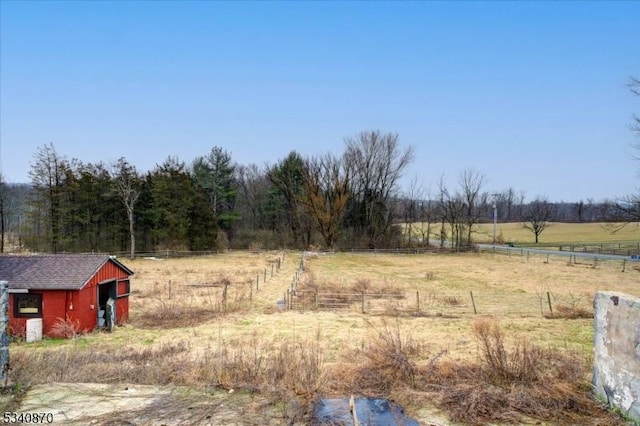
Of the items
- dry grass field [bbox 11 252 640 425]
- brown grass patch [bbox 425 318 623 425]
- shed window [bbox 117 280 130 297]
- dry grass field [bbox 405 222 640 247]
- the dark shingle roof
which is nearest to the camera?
brown grass patch [bbox 425 318 623 425]

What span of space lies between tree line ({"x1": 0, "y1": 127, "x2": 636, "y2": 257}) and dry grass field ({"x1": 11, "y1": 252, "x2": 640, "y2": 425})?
1326 cm

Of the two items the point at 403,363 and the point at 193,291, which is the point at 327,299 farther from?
the point at 403,363

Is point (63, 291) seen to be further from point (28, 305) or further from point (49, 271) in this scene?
point (49, 271)

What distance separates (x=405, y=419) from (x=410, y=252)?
58.6 meters

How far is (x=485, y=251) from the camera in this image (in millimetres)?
65500

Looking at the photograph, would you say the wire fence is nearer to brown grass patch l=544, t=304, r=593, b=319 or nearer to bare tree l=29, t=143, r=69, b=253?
brown grass patch l=544, t=304, r=593, b=319

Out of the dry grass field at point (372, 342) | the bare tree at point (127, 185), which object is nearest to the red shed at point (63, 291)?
the dry grass field at point (372, 342)

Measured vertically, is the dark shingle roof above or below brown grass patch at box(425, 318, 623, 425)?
above

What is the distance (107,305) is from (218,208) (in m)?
53.4

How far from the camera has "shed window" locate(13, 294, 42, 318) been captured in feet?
60.0

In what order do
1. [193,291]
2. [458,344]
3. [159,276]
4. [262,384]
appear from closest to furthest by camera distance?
[262,384], [458,344], [193,291], [159,276]

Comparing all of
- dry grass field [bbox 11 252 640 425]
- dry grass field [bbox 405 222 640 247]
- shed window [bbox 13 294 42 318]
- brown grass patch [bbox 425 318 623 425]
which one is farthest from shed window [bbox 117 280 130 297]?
dry grass field [bbox 405 222 640 247]

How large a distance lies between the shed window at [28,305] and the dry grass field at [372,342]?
166cm

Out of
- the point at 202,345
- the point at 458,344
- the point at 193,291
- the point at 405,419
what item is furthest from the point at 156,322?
the point at 405,419
